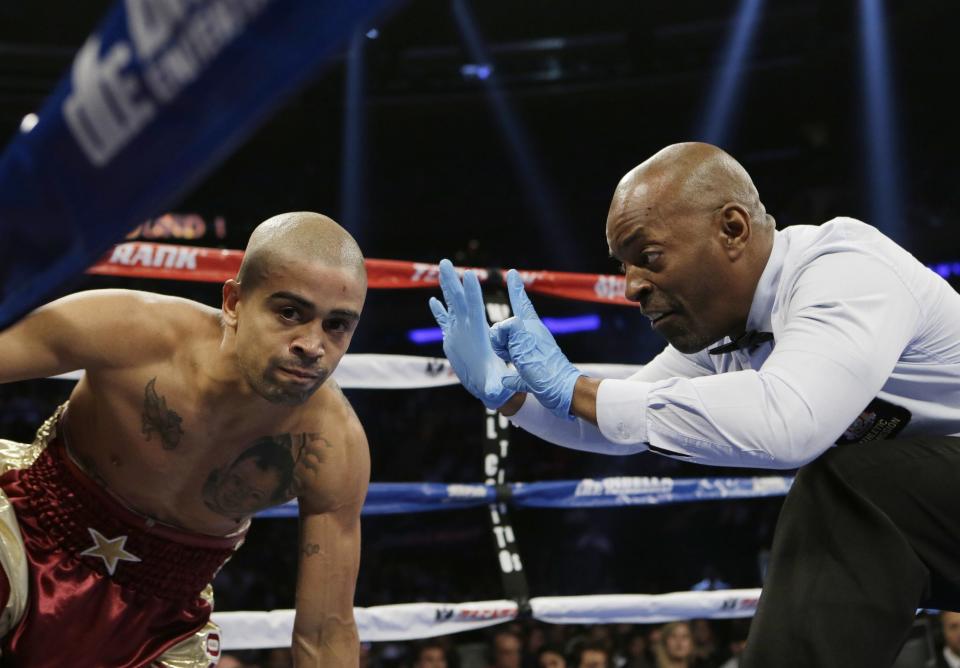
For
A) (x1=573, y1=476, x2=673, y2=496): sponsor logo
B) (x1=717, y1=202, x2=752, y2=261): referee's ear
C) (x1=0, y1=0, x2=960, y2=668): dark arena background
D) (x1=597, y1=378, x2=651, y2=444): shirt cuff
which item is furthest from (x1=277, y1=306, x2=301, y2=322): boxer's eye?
(x1=0, y1=0, x2=960, y2=668): dark arena background

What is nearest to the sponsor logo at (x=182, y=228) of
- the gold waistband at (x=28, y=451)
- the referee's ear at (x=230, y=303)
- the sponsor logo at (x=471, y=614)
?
the sponsor logo at (x=471, y=614)

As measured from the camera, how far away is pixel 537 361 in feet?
4.99

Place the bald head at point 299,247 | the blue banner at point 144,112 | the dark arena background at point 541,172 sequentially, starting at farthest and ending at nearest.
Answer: the dark arena background at point 541,172 < the bald head at point 299,247 < the blue banner at point 144,112

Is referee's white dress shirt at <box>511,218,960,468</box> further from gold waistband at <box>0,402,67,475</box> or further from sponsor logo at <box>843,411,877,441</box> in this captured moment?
gold waistband at <box>0,402,67,475</box>

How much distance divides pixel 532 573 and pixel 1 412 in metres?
3.96

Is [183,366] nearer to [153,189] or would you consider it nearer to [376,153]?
[153,189]

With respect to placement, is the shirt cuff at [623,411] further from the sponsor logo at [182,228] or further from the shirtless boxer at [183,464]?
the sponsor logo at [182,228]

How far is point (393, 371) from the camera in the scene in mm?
2426

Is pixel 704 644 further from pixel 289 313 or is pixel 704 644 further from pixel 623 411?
pixel 289 313

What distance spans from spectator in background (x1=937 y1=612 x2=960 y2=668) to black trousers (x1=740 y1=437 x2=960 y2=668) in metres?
2.14

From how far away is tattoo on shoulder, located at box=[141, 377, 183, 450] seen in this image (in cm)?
151

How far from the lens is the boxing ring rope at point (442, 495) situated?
7.34ft

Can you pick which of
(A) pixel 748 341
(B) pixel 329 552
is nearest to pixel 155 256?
(B) pixel 329 552

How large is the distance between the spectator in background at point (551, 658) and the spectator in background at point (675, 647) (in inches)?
17.1
